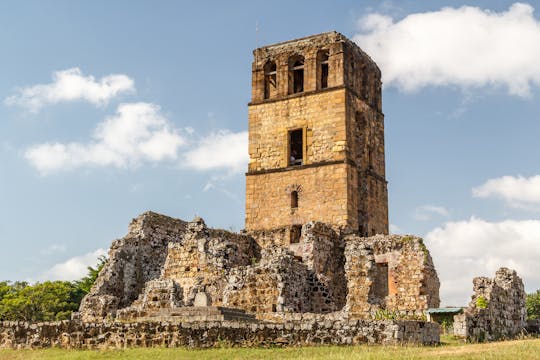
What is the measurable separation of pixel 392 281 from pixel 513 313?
501 cm

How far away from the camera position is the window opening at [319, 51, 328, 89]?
34531 mm

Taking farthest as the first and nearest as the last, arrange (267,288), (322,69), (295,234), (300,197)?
(322,69), (300,197), (295,234), (267,288)

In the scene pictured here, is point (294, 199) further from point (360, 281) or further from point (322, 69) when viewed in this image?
point (360, 281)

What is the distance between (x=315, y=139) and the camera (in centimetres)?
3322

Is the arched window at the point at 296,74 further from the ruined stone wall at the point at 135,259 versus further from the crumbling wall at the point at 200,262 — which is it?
the crumbling wall at the point at 200,262

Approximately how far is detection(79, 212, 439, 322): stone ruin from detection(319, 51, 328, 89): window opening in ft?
25.1

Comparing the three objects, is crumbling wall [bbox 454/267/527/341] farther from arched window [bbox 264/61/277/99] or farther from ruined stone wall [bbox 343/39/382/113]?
arched window [bbox 264/61/277/99]

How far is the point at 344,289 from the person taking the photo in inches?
1106

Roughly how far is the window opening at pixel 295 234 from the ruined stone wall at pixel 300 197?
275 millimetres

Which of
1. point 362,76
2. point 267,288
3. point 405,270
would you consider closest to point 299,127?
point 362,76

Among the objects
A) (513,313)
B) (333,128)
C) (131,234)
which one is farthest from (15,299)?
(513,313)

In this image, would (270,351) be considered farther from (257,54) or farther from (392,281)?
(257,54)

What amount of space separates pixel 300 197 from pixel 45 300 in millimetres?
19707

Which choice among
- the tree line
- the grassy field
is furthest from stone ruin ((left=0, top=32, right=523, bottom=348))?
the tree line
